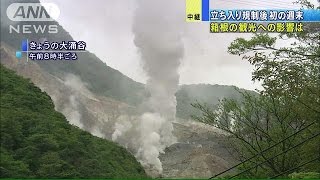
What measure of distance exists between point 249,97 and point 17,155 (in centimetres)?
1425

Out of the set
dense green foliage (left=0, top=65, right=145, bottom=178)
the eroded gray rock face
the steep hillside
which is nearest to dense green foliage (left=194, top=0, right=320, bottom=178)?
dense green foliage (left=0, top=65, right=145, bottom=178)

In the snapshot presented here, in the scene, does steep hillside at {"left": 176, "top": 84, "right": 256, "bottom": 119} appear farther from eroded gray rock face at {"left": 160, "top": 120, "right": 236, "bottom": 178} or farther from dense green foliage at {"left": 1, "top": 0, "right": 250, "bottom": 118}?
eroded gray rock face at {"left": 160, "top": 120, "right": 236, "bottom": 178}

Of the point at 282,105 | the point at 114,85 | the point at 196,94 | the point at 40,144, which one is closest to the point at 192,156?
the point at 196,94

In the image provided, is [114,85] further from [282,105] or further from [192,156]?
[282,105]

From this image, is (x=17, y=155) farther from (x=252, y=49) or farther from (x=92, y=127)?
(x=92, y=127)

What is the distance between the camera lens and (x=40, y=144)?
29250 millimetres

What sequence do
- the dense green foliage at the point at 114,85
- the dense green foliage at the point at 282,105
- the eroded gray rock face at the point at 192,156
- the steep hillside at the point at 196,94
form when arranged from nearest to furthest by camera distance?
the dense green foliage at the point at 282,105 < the eroded gray rock face at the point at 192,156 < the steep hillside at the point at 196,94 < the dense green foliage at the point at 114,85

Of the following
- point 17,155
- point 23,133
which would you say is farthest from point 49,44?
point 23,133

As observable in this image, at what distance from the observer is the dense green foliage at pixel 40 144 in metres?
26.9

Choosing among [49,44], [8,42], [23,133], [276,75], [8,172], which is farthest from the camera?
[8,42]

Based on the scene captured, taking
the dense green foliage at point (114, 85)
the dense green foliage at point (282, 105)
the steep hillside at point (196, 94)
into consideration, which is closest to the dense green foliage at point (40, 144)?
the dense green foliage at point (282, 105)

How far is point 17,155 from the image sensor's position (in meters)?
26.3

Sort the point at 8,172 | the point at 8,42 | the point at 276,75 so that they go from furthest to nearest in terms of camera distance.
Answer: the point at 8,42 < the point at 8,172 < the point at 276,75

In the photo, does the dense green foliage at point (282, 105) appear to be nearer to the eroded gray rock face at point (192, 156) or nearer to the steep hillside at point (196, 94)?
the eroded gray rock face at point (192, 156)
